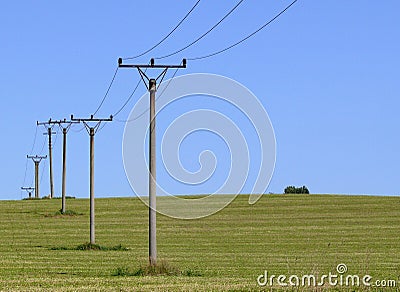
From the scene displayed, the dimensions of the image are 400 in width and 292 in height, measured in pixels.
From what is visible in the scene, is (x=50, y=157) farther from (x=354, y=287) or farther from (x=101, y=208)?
(x=354, y=287)

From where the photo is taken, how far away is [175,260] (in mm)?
40438

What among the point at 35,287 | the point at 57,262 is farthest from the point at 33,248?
the point at 35,287

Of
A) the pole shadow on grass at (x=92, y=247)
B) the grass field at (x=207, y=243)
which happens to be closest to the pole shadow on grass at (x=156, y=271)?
the grass field at (x=207, y=243)

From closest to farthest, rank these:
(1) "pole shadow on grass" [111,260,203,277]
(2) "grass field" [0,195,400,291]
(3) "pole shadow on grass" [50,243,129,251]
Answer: (2) "grass field" [0,195,400,291], (1) "pole shadow on grass" [111,260,203,277], (3) "pole shadow on grass" [50,243,129,251]

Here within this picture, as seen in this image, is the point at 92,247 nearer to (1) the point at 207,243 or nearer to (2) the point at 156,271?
(1) the point at 207,243

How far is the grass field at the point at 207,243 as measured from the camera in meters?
29.0

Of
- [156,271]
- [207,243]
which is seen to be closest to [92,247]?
[207,243]

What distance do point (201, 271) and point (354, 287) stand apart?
1063cm

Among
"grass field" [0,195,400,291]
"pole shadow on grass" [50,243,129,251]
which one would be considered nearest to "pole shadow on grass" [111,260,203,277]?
"grass field" [0,195,400,291]

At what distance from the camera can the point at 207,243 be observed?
178 feet

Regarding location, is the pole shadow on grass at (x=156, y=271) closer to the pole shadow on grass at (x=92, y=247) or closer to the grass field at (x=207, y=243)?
the grass field at (x=207, y=243)

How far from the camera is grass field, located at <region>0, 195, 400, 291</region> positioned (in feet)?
95.2

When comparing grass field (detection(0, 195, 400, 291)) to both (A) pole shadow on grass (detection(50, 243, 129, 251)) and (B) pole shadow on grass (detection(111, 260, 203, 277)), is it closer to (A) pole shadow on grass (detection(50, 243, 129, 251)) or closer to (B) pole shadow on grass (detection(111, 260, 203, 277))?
(B) pole shadow on grass (detection(111, 260, 203, 277))

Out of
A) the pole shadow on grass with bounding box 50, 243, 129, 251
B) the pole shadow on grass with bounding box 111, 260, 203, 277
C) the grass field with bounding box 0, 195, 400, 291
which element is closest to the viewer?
the grass field with bounding box 0, 195, 400, 291
